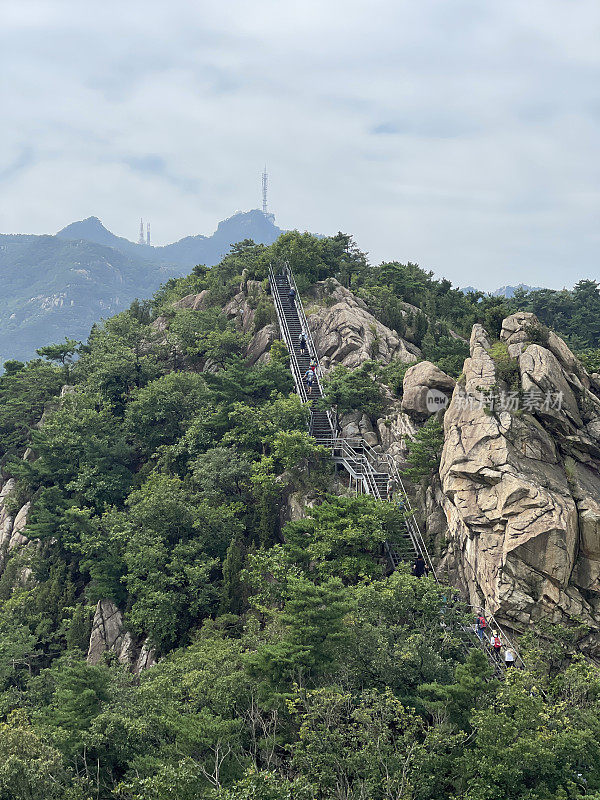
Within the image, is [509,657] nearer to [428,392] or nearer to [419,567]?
[419,567]

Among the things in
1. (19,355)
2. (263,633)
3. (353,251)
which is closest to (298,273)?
(353,251)

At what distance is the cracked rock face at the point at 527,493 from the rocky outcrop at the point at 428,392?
2.24 meters

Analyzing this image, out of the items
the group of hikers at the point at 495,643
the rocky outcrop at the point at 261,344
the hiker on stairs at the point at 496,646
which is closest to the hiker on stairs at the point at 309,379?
the rocky outcrop at the point at 261,344

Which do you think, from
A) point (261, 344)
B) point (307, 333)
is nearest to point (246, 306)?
point (261, 344)

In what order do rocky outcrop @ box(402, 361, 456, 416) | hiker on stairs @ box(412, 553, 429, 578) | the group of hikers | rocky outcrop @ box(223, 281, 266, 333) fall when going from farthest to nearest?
rocky outcrop @ box(223, 281, 266, 333) < rocky outcrop @ box(402, 361, 456, 416) < hiker on stairs @ box(412, 553, 429, 578) < the group of hikers

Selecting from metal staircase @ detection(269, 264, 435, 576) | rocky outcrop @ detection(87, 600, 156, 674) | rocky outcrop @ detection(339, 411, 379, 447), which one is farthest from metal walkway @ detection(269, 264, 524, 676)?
rocky outcrop @ detection(87, 600, 156, 674)

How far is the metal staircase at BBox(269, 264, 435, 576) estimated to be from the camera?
23.1m

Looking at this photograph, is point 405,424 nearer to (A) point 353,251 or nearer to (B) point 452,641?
(B) point 452,641

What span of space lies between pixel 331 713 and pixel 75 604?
17403 mm

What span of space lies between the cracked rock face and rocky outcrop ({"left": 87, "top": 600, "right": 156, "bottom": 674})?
36.4 feet

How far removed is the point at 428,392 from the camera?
1054 inches

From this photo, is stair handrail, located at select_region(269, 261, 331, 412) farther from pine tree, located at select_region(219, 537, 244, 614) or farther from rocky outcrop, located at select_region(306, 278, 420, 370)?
pine tree, located at select_region(219, 537, 244, 614)

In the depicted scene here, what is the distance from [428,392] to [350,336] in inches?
336

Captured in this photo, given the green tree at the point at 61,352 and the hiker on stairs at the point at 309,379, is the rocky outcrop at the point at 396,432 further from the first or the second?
the green tree at the point at 61,352
